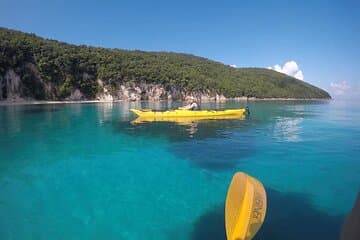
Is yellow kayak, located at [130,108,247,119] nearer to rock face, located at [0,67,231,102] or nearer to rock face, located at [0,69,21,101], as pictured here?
rock face, located at [0,69,21,101]

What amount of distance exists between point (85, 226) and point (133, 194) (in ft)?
6.98

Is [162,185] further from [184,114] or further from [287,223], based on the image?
[184,114]

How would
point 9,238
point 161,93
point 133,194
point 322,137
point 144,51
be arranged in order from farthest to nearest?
1. point 144,51
2. point 161,93
3. point 322,137
4. point 133,194
5. point 9,238

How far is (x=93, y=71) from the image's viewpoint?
92.7 metres

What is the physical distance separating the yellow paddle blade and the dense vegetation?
7832cm

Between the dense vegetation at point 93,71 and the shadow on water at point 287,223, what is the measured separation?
3011 inches

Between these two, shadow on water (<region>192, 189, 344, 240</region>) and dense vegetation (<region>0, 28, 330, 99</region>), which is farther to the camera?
dense vegetation (<region>0, 28, 330, 99</region>)

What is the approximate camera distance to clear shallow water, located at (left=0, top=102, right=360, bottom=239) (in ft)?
21.1

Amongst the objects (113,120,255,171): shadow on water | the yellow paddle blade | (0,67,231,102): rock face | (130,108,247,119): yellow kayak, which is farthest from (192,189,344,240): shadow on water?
(0,67,231,102): rock face

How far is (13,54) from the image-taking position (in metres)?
72.2

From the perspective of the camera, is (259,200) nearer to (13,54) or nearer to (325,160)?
(325,160)

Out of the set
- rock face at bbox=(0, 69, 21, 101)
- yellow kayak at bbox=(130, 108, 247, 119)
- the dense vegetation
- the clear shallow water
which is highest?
the dense vegetation

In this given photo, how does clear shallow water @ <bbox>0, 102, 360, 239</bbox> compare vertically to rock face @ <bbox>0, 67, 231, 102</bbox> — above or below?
below

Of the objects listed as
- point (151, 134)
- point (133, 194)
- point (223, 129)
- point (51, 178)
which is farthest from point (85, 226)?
point (223, 129)
